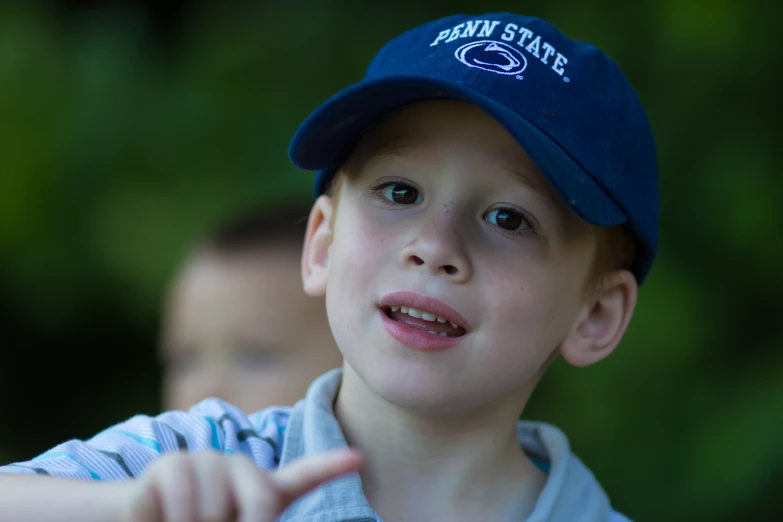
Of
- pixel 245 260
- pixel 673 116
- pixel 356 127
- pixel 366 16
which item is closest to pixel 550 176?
pixel 356 127

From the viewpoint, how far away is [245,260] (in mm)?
2719

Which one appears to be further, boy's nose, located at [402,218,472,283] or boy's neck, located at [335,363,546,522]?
boy's neck, located at [335,363,546,522]

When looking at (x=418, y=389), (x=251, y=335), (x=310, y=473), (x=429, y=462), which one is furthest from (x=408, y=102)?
(x=251, y=335)

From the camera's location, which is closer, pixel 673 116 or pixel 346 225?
pixel 346 225

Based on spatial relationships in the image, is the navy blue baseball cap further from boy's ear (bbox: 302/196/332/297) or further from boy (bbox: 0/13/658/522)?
boy's ear (bbox: 302/196/332/297)

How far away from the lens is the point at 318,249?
5.78 ft

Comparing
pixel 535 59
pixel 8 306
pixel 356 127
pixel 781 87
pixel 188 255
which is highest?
pixel 781 87

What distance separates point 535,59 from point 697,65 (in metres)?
1.72

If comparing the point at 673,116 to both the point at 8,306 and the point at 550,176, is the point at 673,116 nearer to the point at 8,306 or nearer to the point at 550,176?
the point at 550,176

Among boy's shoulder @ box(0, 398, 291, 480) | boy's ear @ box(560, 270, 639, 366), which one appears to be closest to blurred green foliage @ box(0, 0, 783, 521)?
boy's ear @ box(560, 270, 639, 366)

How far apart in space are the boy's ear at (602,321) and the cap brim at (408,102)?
0.18 metres

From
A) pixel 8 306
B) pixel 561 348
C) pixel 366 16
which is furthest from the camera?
pixel 8 306

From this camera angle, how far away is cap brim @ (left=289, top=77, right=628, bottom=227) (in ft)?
4.69

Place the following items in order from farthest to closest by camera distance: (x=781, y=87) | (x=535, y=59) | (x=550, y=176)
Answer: (x=781, y=87)
(x=535, y=59)
(x=550, y=176)
